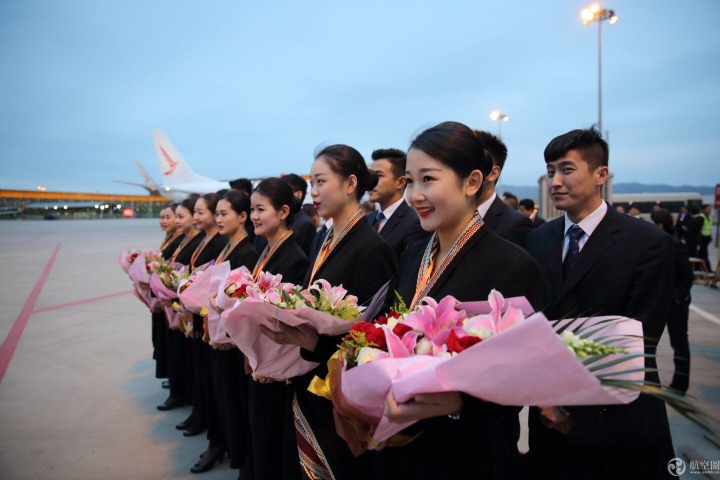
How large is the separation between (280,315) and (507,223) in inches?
69.3

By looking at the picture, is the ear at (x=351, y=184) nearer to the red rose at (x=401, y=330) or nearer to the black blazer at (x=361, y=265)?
the black blazer at (x=361, y=265)

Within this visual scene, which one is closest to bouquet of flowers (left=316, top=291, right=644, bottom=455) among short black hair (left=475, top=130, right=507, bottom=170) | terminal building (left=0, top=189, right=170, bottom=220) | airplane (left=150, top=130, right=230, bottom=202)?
short black hair (left=475, top=130, right=507, bottom=170)

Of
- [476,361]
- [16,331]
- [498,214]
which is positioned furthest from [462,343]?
A: [16,331]

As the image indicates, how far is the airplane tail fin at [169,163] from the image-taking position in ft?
124

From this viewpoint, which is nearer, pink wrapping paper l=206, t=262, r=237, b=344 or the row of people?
the row of people

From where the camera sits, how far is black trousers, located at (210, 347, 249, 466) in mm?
3156

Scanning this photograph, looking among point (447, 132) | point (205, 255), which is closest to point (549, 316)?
point (447, 132)

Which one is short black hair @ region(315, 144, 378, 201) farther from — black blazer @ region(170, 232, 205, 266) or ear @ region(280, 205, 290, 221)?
black blazer @ region(170, 232, 205, 266)

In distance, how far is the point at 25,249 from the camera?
66.9 feet

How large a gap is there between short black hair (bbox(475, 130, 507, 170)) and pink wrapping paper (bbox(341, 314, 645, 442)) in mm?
2453

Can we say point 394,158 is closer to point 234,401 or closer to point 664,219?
point 234,401

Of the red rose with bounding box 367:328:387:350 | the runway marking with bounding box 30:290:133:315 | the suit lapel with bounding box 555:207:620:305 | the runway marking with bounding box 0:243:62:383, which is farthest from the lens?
the runway marking with bounding box 30:290:133:315

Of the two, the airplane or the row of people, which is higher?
the airplane

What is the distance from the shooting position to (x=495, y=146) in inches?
137
